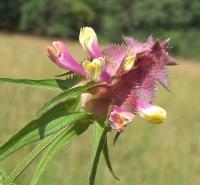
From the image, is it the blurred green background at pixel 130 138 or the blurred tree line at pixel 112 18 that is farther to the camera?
the blurred tree line at pixel 112 18

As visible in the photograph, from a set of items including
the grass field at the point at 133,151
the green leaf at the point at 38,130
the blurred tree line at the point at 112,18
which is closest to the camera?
the green leaf at the point at 38,130

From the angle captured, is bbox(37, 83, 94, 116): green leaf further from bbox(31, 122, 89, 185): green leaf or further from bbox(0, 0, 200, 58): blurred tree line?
bbox(0, 0, 200, 58): blurred tree line

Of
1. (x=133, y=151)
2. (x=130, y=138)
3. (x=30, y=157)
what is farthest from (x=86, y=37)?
(x=130, y=138)

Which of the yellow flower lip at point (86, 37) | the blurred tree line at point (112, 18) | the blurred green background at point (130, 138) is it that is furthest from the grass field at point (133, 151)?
the blurred tree line at point (112, 18)

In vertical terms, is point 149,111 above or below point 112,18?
above

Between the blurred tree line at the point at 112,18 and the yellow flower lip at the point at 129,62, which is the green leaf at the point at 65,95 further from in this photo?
the blurred tree line at the point at 112,18

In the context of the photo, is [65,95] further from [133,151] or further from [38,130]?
[133,151]

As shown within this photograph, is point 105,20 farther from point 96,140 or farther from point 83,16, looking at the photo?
point 96,140
